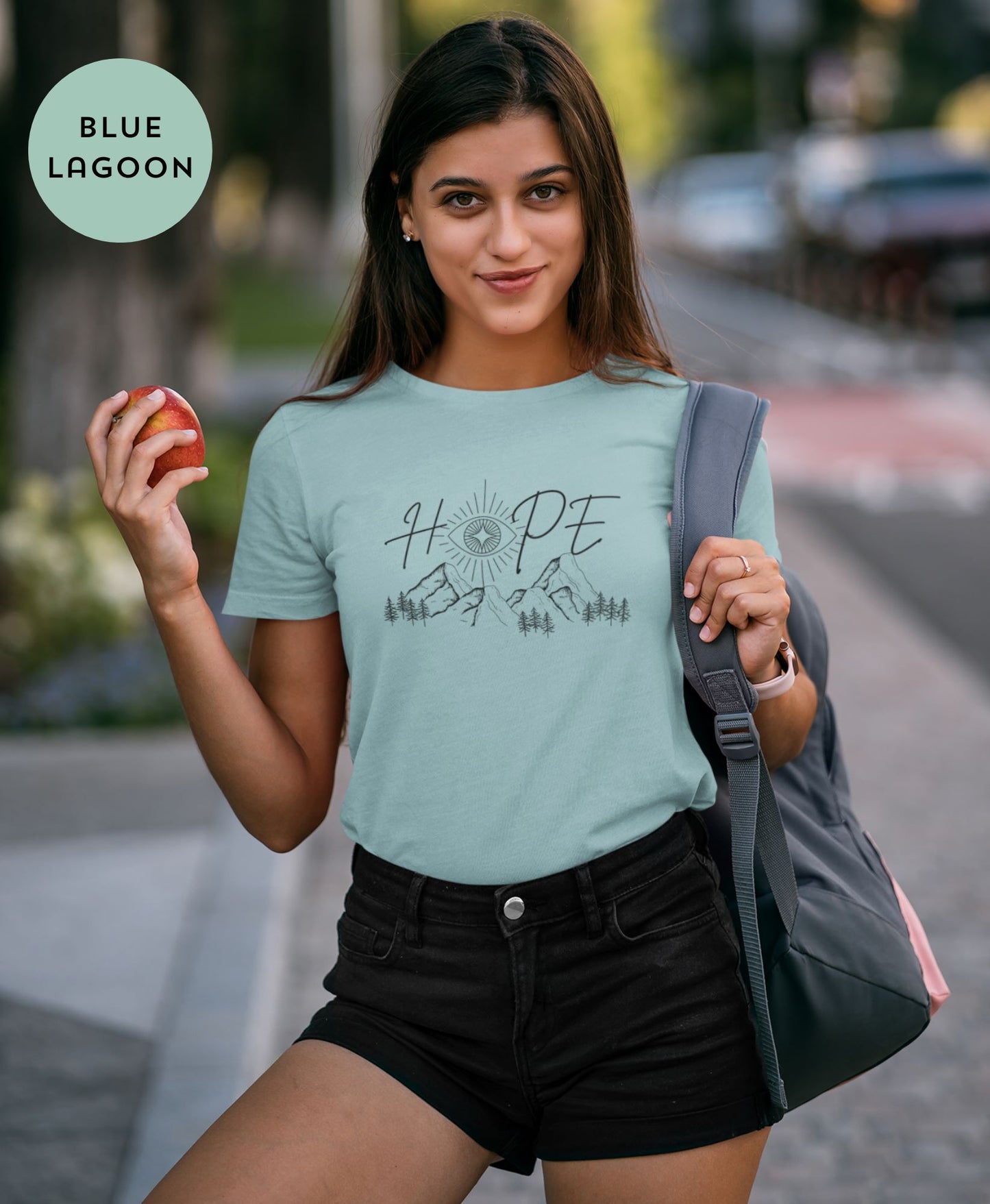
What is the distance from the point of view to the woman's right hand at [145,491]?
2.01 meters

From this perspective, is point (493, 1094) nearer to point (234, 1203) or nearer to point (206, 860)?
point (234, 1203)

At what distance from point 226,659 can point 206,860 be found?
11.9 ft

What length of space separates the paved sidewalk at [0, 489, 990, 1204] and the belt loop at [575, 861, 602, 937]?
1.80 m

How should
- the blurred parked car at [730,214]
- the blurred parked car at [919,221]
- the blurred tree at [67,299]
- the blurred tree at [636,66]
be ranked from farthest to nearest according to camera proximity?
the blurred tree at [636,66], the blurred parked car at [730,214], the blurred parked car at [919,221], the blurred tree at [67,299]

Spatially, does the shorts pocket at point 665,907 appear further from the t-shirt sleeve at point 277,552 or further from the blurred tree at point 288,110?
the blurred tree at point 288,110

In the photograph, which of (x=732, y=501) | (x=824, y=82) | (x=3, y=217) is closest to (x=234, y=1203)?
(x=732, y=501)

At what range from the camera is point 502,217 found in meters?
2.13

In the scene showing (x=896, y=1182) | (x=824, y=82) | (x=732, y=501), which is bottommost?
(x=824, y=82)

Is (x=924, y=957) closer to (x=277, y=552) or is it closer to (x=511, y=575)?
(x=511, y=575)

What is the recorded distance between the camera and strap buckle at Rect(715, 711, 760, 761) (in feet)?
6.81

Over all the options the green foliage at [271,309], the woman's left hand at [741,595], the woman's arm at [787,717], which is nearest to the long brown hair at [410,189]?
the woman's left hand at [741,595]

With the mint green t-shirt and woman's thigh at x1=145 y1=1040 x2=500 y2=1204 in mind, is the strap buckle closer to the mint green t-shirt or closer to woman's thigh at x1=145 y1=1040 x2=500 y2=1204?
the mint green t-shirt

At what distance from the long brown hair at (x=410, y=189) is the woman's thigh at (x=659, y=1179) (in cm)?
95

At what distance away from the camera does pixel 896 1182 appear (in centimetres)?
364
